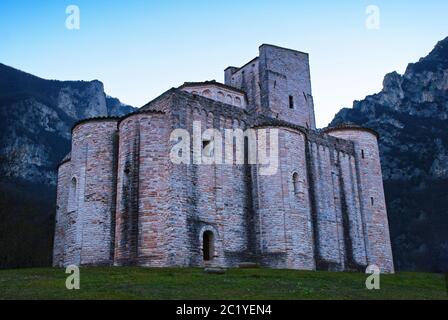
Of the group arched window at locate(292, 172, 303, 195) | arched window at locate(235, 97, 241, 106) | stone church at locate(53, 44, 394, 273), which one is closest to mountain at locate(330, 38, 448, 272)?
stone church at locate(53, 44, 394, 273)

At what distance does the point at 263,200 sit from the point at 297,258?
3.78 meters

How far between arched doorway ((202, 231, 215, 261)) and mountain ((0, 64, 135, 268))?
1654 cm

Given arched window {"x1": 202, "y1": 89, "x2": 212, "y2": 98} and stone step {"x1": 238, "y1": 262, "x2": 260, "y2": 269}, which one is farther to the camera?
arched window {"x1": 202, "y1": 89, "x2": 212, "y2": 98}

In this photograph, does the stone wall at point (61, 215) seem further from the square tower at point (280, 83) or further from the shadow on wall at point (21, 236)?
the square tower at point (280, 83)

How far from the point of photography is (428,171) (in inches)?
3543

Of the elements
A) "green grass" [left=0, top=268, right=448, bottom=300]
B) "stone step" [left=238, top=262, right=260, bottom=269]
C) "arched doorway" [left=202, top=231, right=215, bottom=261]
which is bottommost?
"green grass" [left=0, top=268, right=448, bottom=300]

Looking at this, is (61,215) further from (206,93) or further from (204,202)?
(206,93)

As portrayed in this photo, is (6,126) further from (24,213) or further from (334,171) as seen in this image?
(334,171)

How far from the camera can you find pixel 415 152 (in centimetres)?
9356

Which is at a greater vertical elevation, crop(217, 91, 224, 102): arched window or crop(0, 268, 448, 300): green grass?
crop(217, 91, 224, 102): arched window

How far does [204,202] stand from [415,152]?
71.2 metres

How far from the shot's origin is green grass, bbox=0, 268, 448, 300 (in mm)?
17656

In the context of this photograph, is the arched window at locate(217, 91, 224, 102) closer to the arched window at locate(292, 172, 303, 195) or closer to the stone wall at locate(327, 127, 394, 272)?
the stone wall at locate(327, 127, 394, 272)

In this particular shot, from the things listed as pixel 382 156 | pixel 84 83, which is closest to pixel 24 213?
pixel 382 156
